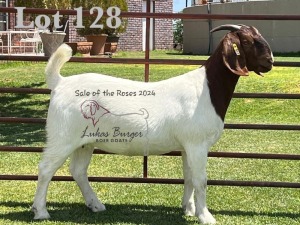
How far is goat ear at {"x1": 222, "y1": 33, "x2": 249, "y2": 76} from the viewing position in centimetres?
461

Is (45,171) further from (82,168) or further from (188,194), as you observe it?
(188,194)

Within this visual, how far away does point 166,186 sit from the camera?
626cm

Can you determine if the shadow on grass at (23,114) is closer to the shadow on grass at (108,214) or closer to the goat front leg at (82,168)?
the shadow on grass at (108,214)

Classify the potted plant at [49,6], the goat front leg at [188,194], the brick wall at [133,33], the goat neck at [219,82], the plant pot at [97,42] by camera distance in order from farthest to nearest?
the brick wall at [133,33], the plant pot at [97,42], the potted plant at [49,6], the goat front leg at [188,194], the goat neck at [219,82]

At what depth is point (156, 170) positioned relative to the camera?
287 inches

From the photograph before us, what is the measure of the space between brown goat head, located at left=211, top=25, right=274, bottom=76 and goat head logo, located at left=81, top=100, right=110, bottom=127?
3.40 feet

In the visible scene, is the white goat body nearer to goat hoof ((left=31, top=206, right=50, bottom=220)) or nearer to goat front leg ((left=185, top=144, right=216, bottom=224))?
goat front leg ((left=185, top=144, right=216, bottom=224))

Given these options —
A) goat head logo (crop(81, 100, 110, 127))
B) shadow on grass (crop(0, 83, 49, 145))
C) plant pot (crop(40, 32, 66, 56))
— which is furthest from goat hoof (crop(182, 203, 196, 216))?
plant pot (crop(40, 32, 66, 56))

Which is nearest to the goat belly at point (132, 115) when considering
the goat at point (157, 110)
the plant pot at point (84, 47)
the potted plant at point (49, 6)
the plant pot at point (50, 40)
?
the goat at point (157, 110)

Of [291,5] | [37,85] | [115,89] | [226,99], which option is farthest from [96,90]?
[291,5]

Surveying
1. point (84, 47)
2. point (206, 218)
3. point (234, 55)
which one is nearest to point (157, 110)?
point (234, 55)

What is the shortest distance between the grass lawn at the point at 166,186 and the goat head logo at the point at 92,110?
84 centimetres

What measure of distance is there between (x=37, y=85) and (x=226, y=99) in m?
9.99

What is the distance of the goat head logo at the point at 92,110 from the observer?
15.5ft
